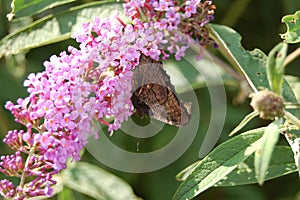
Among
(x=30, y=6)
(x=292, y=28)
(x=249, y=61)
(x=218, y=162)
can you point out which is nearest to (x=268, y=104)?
(x=218, y=162)

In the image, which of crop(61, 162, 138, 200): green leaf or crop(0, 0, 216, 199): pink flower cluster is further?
crop(61, 162, 138, 200): green leaf

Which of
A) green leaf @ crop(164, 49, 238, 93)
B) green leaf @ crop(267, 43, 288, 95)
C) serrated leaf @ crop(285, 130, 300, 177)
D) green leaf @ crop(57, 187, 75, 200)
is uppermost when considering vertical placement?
green leaf @ crop(267, 43, 288, 95)

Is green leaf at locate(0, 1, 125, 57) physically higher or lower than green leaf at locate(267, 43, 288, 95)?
higher

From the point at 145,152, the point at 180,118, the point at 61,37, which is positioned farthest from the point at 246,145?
the point at 145,152

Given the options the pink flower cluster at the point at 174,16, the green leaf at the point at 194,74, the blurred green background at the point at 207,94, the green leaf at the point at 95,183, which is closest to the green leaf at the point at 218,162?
the pink flower cluster at the point at 174,16

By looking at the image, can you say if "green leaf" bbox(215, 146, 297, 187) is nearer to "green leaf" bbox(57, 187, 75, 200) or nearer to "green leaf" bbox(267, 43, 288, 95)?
"green leaf" bbox(267, 43, 288, 95)

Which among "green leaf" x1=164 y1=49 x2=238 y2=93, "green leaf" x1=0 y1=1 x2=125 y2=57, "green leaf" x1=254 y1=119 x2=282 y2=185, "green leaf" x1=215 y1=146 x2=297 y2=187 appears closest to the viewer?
"green leaf" x1=254 y1=119 x2=282 y2=185

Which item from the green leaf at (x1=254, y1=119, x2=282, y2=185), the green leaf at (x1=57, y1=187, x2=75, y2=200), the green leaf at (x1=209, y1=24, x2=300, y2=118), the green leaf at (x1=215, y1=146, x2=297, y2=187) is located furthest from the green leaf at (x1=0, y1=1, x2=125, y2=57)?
the green leaf at (x1=254, y1=119, x2=282, y2=185)
